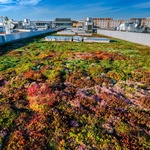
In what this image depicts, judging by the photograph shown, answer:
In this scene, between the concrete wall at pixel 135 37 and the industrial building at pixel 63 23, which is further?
the industrial building at pixel 63 23

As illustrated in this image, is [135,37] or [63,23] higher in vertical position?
[63,23]

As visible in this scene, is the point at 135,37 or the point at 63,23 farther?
the point at 63,23

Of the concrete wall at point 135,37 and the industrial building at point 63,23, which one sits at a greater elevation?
the industrial building at point 63,23

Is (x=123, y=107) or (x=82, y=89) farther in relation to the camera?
(x=82, y=89)

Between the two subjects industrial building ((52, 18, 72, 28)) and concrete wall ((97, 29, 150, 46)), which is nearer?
concrete wall ((97, 29, 150, 46))

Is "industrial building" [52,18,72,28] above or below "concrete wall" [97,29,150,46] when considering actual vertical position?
above

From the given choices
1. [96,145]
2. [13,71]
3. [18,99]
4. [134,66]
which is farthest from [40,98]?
[134,66]

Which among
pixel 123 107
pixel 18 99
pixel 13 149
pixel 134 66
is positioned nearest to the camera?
pixel 13 149

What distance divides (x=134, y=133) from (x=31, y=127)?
4.20m

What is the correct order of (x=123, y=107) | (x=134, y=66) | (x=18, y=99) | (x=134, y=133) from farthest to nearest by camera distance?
(x=134, y=66) < (x=18, y=99) < (x=123, y=107) < (x=134, y=133)

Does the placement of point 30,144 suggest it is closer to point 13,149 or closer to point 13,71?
point 13,149

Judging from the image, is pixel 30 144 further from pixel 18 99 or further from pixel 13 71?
pixel 13 71

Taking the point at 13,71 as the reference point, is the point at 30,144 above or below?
below

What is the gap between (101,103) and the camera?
7402 mm
